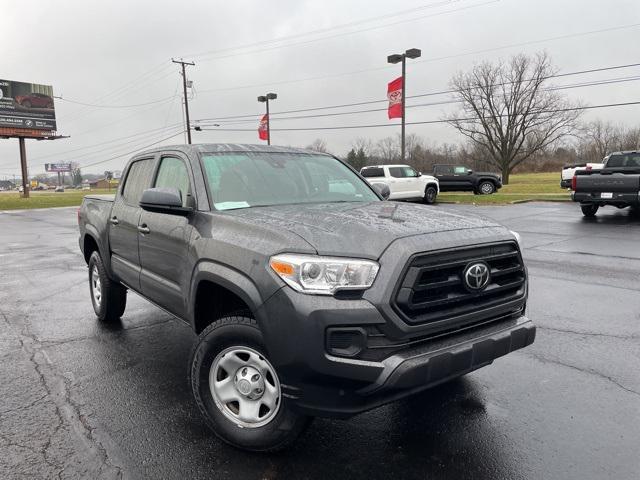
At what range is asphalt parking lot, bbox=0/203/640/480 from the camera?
105 inches

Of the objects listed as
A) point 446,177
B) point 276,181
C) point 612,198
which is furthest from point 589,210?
point 276,181

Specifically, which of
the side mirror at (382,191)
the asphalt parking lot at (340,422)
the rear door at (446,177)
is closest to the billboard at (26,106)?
the rear door at (446,177)

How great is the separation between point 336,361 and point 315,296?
0.33 metres

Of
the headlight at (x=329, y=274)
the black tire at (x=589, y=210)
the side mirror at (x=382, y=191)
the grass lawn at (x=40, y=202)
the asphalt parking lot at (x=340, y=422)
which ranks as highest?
the side mirror at (x=382, y=191)

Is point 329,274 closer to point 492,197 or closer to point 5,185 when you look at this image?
point 492,197

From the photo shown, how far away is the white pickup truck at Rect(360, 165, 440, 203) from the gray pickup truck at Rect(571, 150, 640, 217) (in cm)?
847

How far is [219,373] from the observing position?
2.89 meters

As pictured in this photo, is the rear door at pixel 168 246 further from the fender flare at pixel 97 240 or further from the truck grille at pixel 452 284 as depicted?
the truck grille at pixel 452 284

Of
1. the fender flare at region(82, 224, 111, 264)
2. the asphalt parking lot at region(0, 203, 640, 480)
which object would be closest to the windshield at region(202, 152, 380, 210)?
the asphalt parking lot at region(0, 203, 640, 480)

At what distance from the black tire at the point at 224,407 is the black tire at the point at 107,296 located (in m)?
2.69

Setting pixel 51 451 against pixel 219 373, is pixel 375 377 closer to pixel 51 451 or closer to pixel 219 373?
pixel 219 373

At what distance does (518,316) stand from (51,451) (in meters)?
2.96

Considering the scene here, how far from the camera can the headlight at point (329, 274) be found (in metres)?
2.38

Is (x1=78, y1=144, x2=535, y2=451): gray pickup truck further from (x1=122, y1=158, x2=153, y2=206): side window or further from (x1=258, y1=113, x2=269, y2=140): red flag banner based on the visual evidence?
(x1=258, y1=113, x2=269, y2=140): red flag banner
